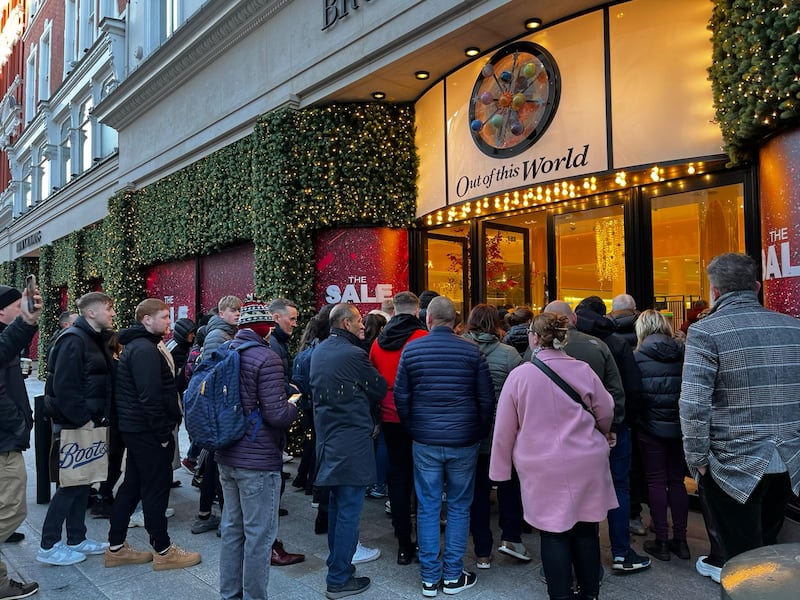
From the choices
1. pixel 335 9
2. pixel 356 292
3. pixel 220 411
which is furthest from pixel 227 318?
pixel 335 9

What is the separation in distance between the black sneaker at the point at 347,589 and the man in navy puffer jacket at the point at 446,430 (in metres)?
0.44

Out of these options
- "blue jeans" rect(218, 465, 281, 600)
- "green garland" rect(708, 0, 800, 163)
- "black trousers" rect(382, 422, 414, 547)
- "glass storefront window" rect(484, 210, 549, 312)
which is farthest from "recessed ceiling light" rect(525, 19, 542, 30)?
"blue jeans" rect(218, 465, 281, 600)

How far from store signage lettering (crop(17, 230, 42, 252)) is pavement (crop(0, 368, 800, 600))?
70.3ft

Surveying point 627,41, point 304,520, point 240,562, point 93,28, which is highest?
point 93,28

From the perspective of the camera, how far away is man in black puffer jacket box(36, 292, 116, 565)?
4.71m

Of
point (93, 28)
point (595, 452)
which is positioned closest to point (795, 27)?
point (595, 452)

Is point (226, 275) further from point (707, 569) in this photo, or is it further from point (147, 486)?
point (707, 569)

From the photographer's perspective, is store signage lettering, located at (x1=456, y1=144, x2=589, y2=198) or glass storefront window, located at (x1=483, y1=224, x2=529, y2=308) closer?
Answer: store signage lettering, located at (x1=456, y1=144, x2=589, y2=198)

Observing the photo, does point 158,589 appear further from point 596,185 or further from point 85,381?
point 596,185

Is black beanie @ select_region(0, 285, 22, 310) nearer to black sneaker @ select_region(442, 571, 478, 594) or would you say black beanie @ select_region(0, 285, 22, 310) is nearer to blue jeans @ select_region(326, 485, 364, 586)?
blue jeans @ select_region(326, 485, 364, 586)

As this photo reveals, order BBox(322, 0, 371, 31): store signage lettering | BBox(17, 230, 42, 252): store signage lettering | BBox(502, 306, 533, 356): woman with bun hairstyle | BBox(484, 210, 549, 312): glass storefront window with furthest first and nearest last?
BBox(17, 230, 42, 252): store signage lettering, BBox(484, 210, 549, 312): glass storefront window, BBox(322, 0, 371, 31): store signage lettering, BBox(502, 306, 533, 356): woman with bun hairstyle

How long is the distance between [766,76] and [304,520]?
5734mm

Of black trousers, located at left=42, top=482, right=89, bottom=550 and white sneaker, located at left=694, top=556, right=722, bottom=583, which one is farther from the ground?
black trousers, located at left=42, top=482, right=89, bottom=550

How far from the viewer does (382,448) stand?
5.86 m
